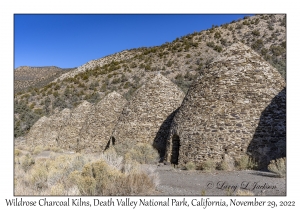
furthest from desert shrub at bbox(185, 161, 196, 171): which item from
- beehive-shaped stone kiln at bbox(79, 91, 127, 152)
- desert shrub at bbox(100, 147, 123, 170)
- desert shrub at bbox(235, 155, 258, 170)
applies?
beehive-shaped stone kiln at bbox(79, 91, 127, 152)

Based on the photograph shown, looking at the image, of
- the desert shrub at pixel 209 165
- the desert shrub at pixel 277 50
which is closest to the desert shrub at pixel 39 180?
the desert shrub at pixel 209 165

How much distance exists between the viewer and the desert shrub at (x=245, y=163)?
9297 millimetres

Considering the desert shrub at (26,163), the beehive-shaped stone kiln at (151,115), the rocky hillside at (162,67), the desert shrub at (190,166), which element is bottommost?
the desert shrub at (26,163)

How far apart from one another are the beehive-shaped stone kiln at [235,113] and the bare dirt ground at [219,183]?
35.1 inches

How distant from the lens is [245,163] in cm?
932

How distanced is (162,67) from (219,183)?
27383 millimetres

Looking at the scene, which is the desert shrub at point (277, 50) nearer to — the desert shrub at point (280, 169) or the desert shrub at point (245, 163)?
the desert shrub at point (245, 163)

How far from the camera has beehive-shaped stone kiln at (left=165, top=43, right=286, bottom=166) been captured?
31.7 feet

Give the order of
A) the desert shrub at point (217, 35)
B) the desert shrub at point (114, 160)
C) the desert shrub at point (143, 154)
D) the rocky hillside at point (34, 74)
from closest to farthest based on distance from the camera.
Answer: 1. the desert shrub at point (114, 160)
2. the desert shrub at point (143, 154)
3. the desert shrub at point (217, 35)
4. the rocky hillside at point (34, 74)

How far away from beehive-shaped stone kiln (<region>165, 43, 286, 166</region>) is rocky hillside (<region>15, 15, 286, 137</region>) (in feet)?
55.6

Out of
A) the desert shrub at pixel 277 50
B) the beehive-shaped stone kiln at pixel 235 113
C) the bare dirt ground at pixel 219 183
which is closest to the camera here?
the bare dirt ground at pixel 219 183

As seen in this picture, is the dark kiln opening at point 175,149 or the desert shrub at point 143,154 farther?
the desert shrub at point 143,154
